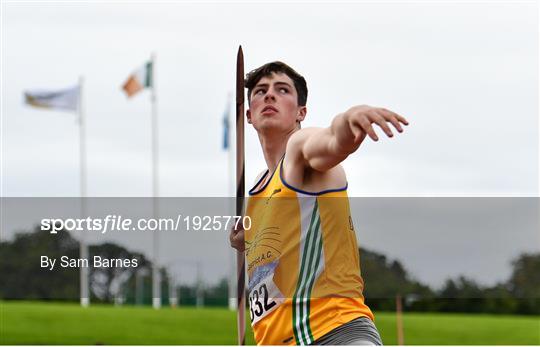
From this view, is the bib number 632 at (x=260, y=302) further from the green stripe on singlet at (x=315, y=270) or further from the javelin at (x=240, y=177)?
the javelin at (x=240, y=177)

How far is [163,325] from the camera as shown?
40.3m

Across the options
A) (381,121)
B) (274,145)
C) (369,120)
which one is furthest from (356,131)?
(274,145)

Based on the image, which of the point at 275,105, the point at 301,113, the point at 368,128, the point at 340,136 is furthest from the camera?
the point at 301,113

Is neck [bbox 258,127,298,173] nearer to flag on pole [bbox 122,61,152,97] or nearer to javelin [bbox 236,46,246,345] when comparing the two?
javelin [bbox 236,46,246,345]

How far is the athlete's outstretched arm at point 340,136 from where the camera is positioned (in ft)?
15.3

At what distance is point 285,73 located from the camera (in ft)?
22.2

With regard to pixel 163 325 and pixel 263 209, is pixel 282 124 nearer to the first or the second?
pixel 263 209

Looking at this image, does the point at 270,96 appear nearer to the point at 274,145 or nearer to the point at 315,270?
the point at 274,145

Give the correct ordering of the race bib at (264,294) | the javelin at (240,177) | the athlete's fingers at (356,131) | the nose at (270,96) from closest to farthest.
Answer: the athlete's fingers at (356,131)
the race bib at (264,294)
the nose at (270,96)
the javelin at (240,177)

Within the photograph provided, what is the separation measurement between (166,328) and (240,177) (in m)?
32.9

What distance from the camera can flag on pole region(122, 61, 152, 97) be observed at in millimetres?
47531

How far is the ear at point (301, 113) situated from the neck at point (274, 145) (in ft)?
0.31

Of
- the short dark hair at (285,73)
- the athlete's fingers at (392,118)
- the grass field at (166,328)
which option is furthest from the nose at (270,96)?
the grass field at (166,328)

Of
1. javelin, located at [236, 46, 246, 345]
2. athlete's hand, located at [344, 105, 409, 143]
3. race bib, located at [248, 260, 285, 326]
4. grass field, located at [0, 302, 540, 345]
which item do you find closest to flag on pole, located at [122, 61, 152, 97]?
grass field, located at [0, 302, 540, 345]
